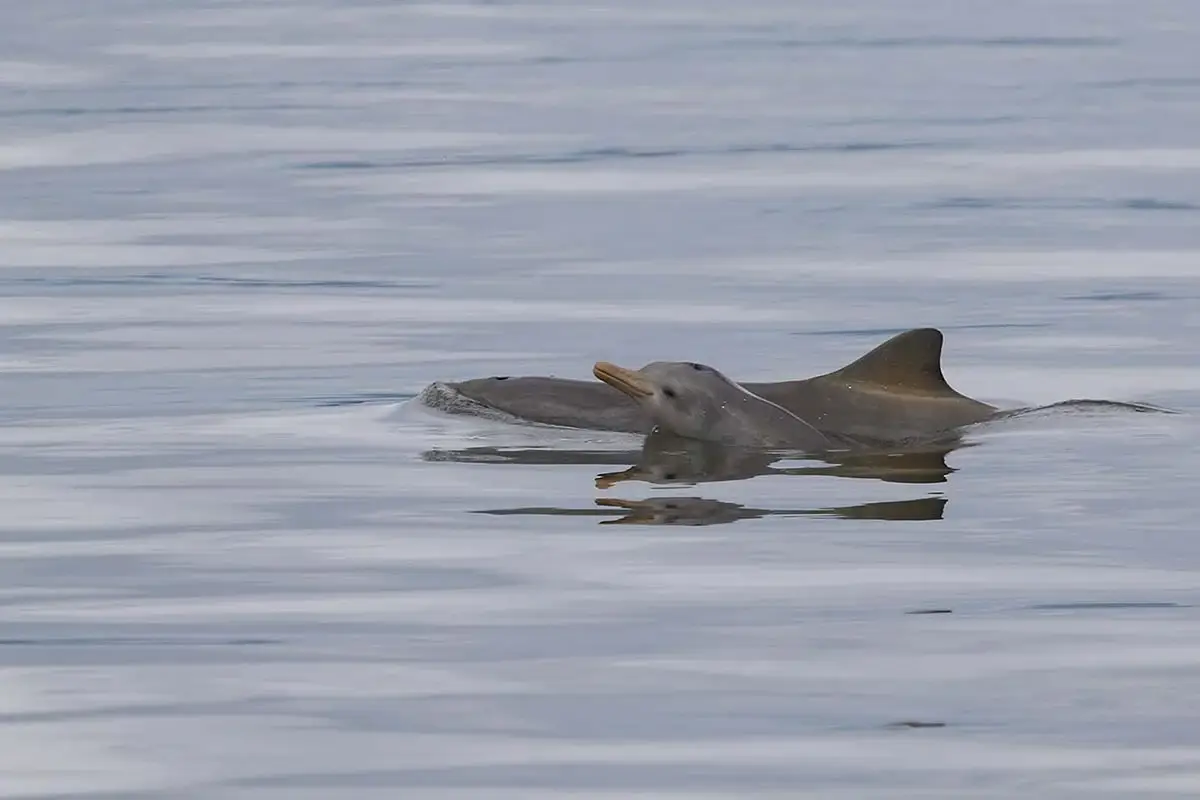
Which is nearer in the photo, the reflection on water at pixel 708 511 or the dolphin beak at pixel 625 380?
the reflection on water at pixel 708 511

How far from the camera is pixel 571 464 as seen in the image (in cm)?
1245

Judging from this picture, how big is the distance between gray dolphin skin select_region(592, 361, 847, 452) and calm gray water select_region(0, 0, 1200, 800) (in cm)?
32

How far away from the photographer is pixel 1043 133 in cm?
2780

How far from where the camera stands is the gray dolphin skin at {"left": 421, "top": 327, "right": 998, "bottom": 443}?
43.4 feet

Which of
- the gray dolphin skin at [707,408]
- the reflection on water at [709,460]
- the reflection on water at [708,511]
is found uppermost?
the gray dolphin skin at [707,408]

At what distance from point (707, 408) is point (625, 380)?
38cm

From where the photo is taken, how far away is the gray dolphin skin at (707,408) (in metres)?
12.9

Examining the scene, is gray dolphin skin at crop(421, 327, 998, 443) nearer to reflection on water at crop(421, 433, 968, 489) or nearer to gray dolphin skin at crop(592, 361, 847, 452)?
gray dolphin skin at crop(592, 361, 847, 452)

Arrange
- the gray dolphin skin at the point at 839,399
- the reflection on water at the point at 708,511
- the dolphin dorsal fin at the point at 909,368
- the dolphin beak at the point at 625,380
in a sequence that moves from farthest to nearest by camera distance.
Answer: the dolphin dorsal fin at the point at 909,368, the gray dolphin skin at the point at 839,399, the dolphin beak at the point at 625,380, the reflection on water at the point at 708,511

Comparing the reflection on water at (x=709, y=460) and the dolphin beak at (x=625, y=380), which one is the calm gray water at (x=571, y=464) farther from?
the dolphin beak at (x=625, y=380)

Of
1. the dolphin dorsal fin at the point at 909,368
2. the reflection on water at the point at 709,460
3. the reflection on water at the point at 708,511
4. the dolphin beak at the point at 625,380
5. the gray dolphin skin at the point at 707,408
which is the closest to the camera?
the reflection on water at the point at 708,511

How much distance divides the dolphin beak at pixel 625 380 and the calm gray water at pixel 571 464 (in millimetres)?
295

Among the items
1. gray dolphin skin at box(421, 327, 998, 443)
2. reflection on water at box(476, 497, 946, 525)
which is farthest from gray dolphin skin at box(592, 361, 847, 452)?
reflection on water at box(476, 497, 946, 525)

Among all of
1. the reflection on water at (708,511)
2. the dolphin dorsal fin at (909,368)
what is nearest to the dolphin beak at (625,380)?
the dolphin dorsal fin at (909,368)
